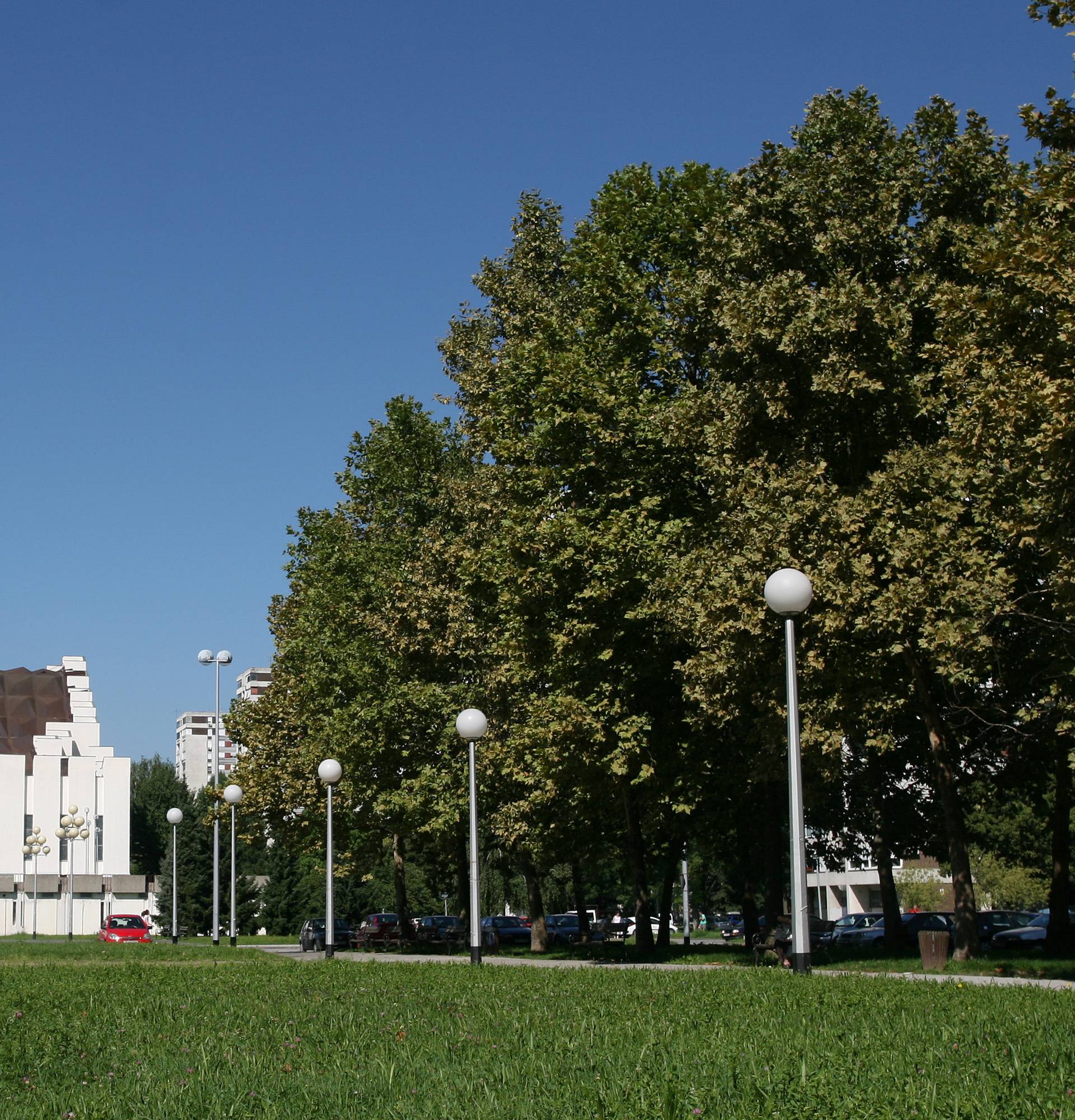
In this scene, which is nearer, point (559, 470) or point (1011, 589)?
point (1011, 589)

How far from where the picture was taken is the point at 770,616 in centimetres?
2433

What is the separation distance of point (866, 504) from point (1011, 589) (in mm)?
2867

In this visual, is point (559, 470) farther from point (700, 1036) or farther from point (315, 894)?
point (315, 894)

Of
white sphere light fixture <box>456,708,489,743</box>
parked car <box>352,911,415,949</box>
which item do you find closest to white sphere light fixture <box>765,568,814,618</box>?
white sphere light fixture <box>456,708,489,743</box>

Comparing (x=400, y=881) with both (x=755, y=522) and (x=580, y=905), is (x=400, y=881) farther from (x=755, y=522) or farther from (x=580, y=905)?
(x=755, y=522)

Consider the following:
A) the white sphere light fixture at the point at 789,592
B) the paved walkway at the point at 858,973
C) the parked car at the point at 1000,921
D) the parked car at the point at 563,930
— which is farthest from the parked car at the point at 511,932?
the white sphere light fixture at the point at 789,592

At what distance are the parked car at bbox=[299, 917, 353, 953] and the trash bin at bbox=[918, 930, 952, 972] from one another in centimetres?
2737

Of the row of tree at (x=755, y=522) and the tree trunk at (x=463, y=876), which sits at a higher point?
the row of tree at (x=755, y=522)

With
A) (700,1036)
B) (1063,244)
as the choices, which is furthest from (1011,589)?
(700,1036)

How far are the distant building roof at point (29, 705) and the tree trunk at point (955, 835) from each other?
312 ft

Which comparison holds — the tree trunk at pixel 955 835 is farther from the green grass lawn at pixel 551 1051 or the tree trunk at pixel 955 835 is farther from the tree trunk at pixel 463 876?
the tree trunk at pixel 463 876

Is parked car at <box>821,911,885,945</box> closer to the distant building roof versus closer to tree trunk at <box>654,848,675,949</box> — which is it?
tree trunk at <box>654,848,675,949</box>

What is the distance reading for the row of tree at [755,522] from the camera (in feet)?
73.5

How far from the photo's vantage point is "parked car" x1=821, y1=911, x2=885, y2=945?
43812mm
